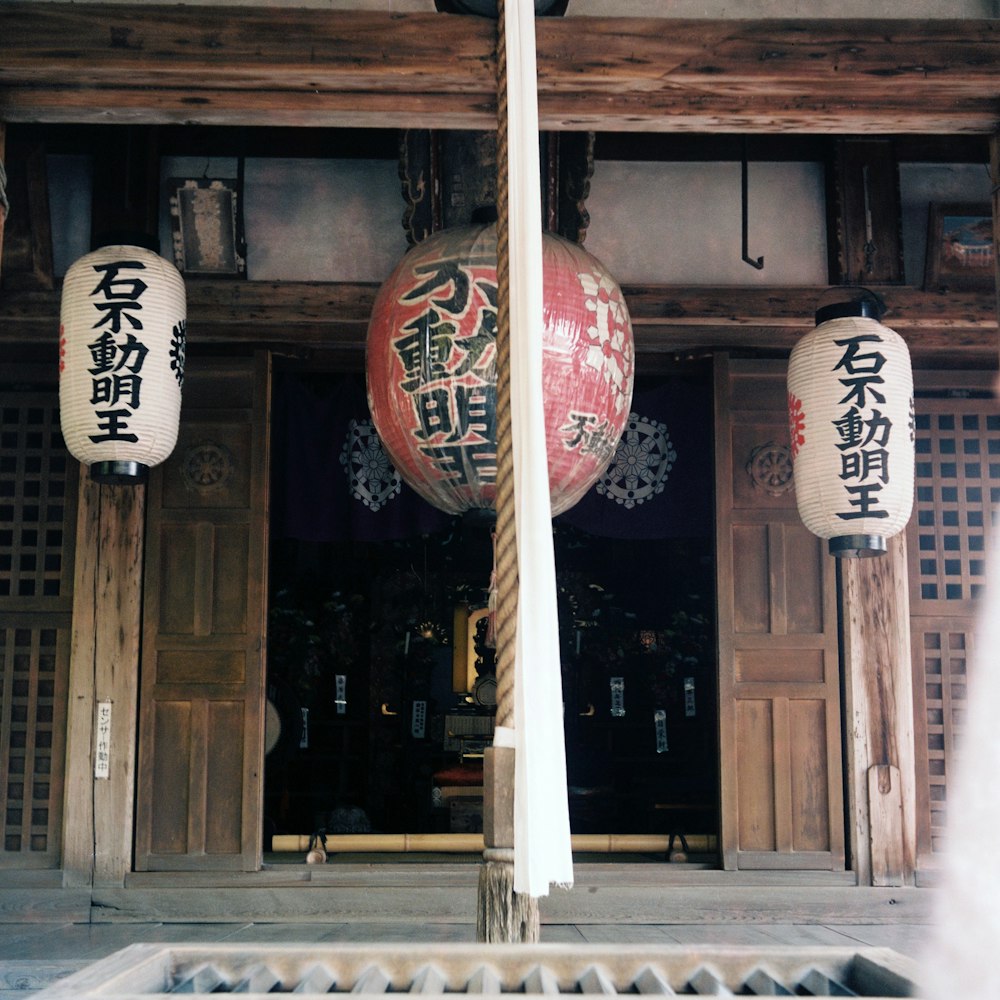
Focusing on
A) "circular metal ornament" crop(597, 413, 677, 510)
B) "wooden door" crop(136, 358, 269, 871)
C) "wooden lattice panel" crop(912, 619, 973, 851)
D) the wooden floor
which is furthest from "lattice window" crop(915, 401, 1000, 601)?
"wooden door" crop(136, 358, 269, 871)

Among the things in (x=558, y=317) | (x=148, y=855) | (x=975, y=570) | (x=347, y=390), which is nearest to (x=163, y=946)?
(x=558, y=317)

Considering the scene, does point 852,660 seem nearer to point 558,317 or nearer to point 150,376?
point 558,317

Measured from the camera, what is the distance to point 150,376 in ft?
16.2

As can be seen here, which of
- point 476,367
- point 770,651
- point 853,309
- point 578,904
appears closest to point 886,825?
point 770,651

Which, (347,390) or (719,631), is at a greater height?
(347,390)

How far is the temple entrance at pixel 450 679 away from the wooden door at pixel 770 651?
2.98 metres

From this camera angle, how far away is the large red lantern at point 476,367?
4.07m

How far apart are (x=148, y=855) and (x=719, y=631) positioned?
350cm

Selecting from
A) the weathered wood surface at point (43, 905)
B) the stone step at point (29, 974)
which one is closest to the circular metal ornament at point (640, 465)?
the weathered wood surface at point (43, 905)

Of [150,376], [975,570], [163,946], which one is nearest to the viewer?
[163,946]

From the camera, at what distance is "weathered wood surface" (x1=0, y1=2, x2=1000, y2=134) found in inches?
156

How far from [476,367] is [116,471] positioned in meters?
1.89

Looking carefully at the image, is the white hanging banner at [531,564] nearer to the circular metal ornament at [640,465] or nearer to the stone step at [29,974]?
the stone step at [29,974]

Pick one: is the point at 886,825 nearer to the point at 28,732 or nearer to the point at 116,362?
the point at 116,362
